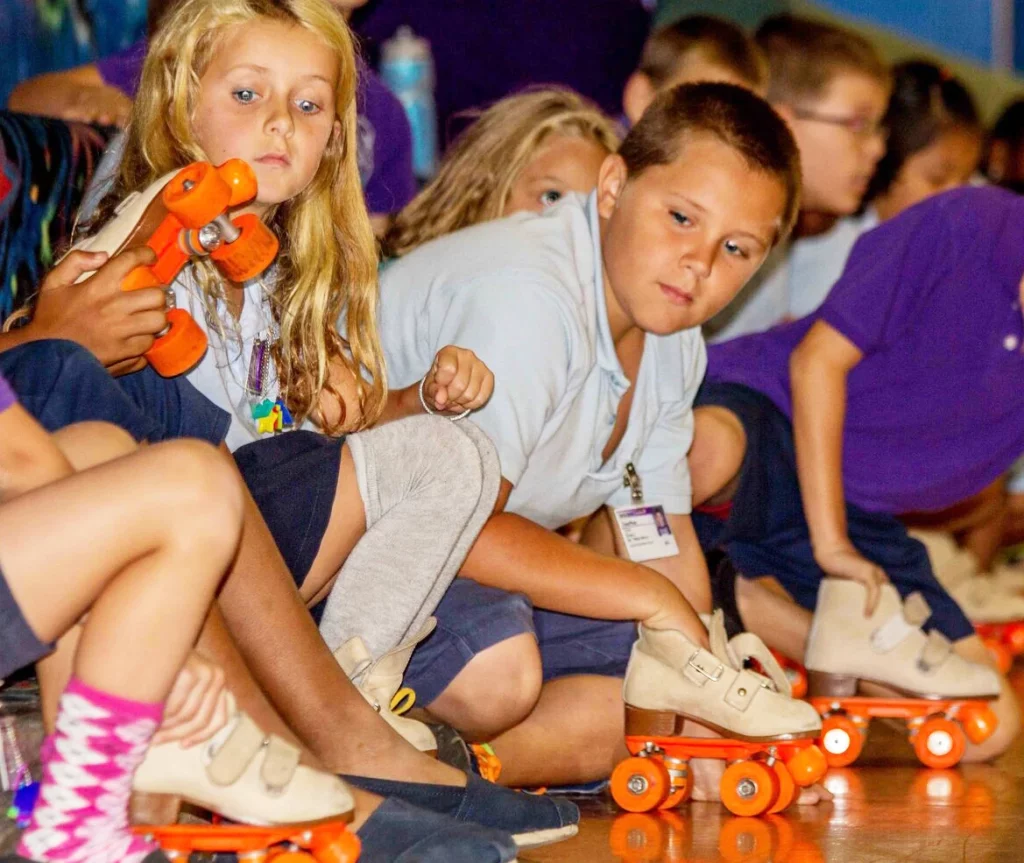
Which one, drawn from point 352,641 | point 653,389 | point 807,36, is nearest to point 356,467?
point 352,641

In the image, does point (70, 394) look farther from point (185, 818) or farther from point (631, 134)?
point (631, 134)

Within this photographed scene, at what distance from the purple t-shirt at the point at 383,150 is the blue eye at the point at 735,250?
0.89m

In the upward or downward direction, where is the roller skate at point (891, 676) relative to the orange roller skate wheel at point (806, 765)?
downward

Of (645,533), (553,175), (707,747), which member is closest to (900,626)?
(645,533)

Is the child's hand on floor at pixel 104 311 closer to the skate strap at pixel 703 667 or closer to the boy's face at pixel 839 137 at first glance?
the skate strap at pixel 703 667

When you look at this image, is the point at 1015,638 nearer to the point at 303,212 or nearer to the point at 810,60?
the point at 810,60

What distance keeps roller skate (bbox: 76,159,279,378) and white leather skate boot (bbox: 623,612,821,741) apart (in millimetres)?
701

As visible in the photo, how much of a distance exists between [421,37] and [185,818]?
2931 mm

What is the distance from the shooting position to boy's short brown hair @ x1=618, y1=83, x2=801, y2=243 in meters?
2.07

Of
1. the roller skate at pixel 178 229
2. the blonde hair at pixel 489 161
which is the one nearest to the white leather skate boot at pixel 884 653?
the blonde hair at pixel 489 161

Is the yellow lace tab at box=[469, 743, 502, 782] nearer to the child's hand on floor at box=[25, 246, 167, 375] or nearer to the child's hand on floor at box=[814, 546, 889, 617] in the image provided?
the child's hand on floor at box=[25, 246, 167, 375]

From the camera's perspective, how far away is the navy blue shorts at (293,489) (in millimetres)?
1633

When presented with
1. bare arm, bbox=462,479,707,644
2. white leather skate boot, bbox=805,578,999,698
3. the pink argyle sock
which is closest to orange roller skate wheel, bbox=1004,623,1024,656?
white leather skate boot, bbox=805,578,999,698

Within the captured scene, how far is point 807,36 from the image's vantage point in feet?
10.8
